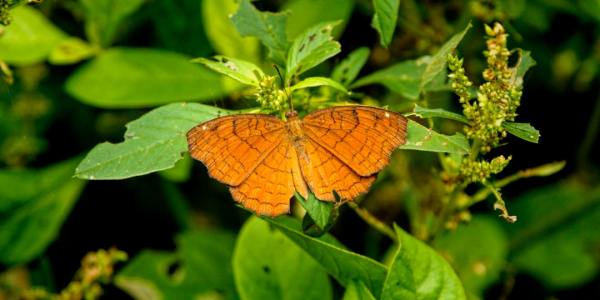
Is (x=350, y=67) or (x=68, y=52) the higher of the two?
(x=350, y=67)

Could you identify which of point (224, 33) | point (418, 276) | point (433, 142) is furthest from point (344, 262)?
point (224, 33)

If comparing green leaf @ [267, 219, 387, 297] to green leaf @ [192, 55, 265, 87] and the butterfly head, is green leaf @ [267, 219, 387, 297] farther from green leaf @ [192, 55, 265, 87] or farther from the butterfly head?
green leaf @ [192, 55, 265, 87]

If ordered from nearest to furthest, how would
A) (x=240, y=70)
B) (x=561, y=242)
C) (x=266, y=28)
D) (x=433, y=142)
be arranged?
(x=433, y=142) < (x=240, y=70) < (x=266, y=28) < (x=561, y=242)

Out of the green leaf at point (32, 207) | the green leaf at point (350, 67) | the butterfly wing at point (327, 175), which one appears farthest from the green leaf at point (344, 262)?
the green leaf at point (32, 207)

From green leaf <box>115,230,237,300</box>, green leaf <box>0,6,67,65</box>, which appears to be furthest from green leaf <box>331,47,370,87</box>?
green leaf <box>0,6,67,65</box>

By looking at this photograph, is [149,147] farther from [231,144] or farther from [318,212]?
[318,212]

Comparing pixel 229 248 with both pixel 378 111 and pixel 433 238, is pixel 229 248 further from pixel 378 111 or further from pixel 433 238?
pixel 378 111

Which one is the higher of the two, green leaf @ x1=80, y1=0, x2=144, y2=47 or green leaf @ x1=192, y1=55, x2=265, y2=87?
green leaf @ x1=192, y1=55, x2=265, y2=87
